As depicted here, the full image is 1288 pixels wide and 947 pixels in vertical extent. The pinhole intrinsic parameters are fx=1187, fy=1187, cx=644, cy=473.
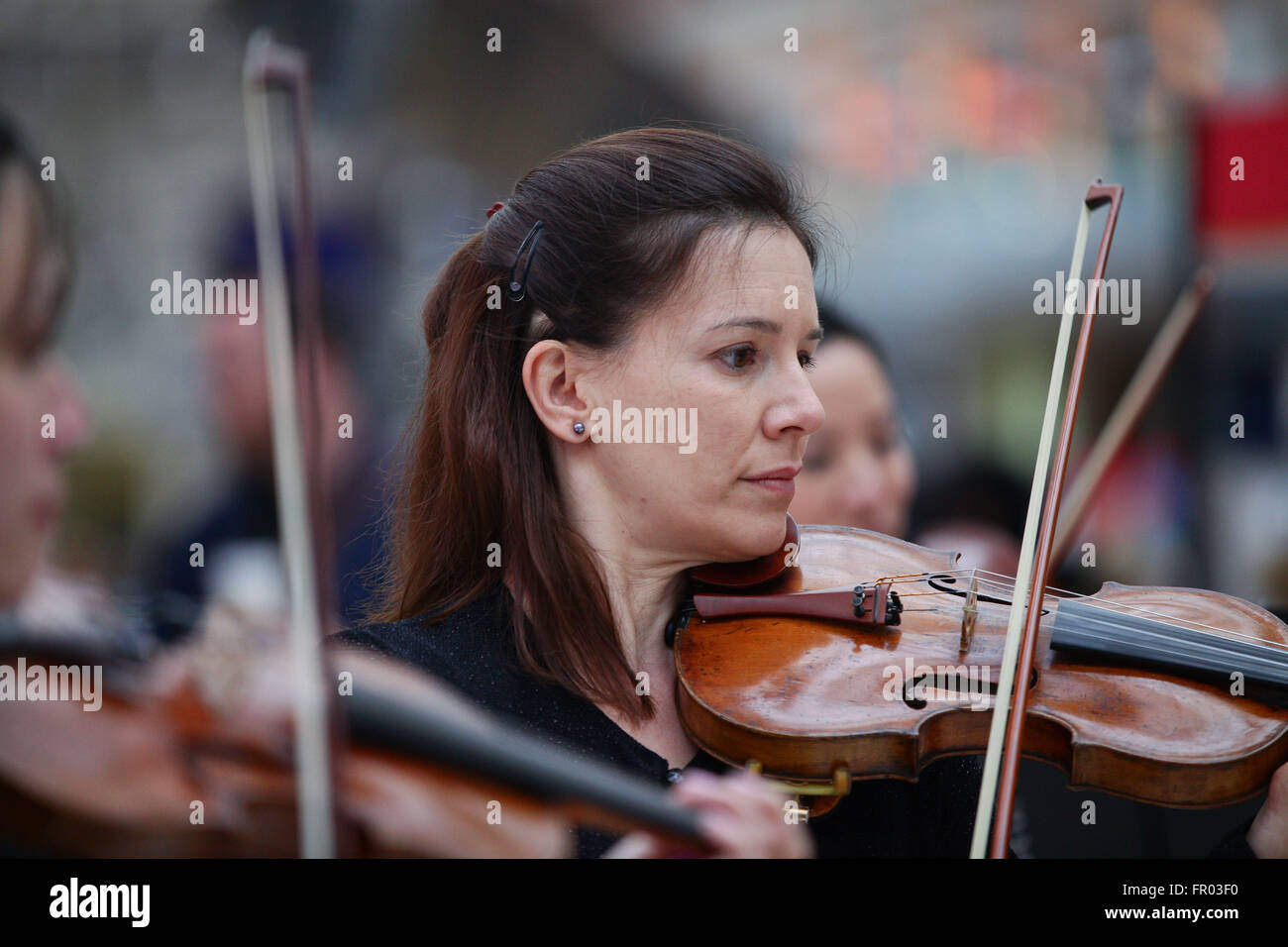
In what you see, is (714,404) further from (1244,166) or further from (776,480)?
(1244,166)

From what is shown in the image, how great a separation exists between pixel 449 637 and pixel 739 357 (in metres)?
0.48

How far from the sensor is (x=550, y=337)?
1419 mm

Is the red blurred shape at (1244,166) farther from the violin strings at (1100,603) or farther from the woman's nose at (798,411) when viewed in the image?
the woman's nose at (798,411)

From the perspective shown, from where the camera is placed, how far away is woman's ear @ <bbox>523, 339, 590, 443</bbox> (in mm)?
1407

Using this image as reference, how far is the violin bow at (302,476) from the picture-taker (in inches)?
35.7

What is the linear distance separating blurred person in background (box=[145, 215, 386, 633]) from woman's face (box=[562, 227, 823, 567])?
714 millimetres

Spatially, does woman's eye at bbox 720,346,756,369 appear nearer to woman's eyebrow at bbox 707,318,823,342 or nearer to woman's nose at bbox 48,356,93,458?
woman's eyebrow at bbox 707,318,823,342

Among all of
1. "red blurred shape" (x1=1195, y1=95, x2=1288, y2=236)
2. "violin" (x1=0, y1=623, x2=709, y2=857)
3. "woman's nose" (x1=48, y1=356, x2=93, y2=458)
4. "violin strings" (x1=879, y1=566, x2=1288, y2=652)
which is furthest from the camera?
"red blurred shape" (x1=1195, y1=95, x2=1288, y2=236)

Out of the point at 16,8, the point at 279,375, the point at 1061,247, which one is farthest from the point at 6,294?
the point at 1061,247

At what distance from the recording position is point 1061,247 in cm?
229

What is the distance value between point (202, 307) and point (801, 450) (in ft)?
3.85

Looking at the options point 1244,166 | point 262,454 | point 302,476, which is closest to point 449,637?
point 302,476

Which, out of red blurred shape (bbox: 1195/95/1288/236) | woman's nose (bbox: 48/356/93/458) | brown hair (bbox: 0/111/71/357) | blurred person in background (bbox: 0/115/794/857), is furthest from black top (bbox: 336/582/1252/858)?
red blurred shape (bbox: 1195/95/1288/236)
